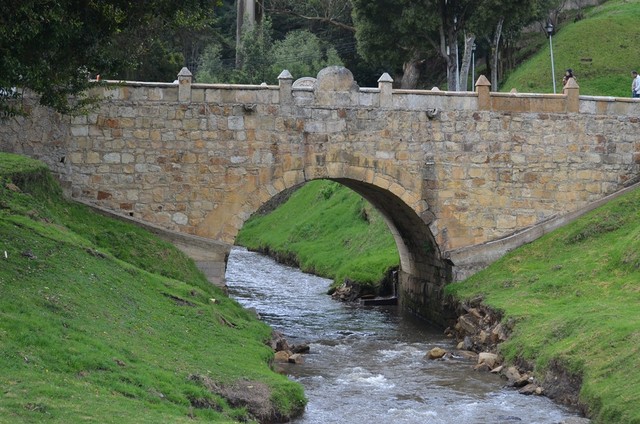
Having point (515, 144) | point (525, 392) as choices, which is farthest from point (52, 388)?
point (515, 144)

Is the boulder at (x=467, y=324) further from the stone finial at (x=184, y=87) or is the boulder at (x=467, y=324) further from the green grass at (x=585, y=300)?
the stone finial at (x=184, y=87)

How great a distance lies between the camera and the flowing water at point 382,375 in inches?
765

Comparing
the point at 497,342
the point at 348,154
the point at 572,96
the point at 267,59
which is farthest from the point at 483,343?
the point at 267,59

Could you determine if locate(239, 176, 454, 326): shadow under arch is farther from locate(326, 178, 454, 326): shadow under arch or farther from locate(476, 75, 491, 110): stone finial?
locate(476, 75, 491, 110): stone finial

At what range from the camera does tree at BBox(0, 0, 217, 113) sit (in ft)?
59.4

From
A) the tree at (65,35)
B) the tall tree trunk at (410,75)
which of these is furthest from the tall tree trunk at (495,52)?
the tree at (65,35)

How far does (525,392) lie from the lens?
20859 mm

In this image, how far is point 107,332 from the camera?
17.6 meters

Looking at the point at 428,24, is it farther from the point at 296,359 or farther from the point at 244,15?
the point at 296,359

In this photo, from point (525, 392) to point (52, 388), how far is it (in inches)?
391

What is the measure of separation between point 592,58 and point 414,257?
21.1m

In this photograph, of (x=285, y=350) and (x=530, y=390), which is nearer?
(x=530, y=390)

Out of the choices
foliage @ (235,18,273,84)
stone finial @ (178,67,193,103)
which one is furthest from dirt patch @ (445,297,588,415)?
foliage @ (235,18,273,84)

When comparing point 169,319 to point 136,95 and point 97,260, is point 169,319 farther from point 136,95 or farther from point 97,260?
point 136,95
